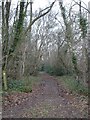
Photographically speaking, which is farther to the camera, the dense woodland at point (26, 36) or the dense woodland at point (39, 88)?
the dense woodland at point (26, 36)

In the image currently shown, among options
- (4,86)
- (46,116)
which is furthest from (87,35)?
(46,116)

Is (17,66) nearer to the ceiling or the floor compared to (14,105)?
nearer to the ceiling

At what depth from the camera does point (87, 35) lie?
1719 cm

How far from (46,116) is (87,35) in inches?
375

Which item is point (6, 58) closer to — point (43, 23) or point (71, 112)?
point (71, 112)

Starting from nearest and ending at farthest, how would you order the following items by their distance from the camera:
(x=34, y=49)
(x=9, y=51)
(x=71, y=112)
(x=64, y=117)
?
(x=64, y=117)
(x=71, y=112)
(x=9, y=51)
(x=34, y=49)

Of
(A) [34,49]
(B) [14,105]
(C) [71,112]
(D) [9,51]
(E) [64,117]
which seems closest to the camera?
(E) [64,117]

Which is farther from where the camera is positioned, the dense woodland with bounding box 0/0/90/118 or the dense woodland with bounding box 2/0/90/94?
the dense woodland with bounding box 2/0/90/94

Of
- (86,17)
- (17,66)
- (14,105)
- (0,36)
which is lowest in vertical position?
(14,105)

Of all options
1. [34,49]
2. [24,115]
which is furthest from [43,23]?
[24,115]

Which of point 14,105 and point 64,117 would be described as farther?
point 14,105

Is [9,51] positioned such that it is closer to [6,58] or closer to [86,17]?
[6,58]

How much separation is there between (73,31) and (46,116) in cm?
1507

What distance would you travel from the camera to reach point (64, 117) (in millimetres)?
8609
